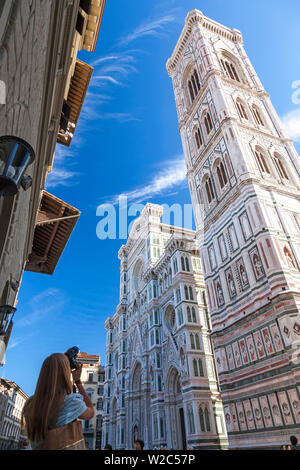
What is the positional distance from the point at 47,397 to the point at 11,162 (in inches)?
63.3

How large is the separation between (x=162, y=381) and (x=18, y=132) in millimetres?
24246

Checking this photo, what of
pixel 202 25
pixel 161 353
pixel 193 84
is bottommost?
pixel 161 353

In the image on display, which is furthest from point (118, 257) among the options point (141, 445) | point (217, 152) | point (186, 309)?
point (141, 445)

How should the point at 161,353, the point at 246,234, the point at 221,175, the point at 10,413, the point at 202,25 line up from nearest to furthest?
the point at 246,234 → the point at 221,175 → the point at 161,353 → the point at 202,25 → the point at 10,413

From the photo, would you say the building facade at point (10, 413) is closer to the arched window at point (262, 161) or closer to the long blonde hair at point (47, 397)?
the arched window at point (262, 161)

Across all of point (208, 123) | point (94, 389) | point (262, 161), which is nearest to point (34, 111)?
point (262, 161)

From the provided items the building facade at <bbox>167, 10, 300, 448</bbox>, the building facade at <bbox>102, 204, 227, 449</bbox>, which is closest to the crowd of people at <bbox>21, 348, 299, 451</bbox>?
Answer: the building facade at <bbox>167, 10, 300, 448</bbox>

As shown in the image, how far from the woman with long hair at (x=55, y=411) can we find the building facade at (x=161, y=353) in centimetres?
1929

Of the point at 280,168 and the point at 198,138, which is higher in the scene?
the point at 198,138

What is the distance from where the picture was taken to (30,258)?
14.4 meters

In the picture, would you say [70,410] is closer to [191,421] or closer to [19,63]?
[19,63]

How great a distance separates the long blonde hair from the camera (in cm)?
168

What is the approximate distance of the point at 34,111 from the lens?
4.88m

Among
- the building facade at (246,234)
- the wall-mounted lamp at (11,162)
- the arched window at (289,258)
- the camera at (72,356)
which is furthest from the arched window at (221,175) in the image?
the camera at (72,356)
